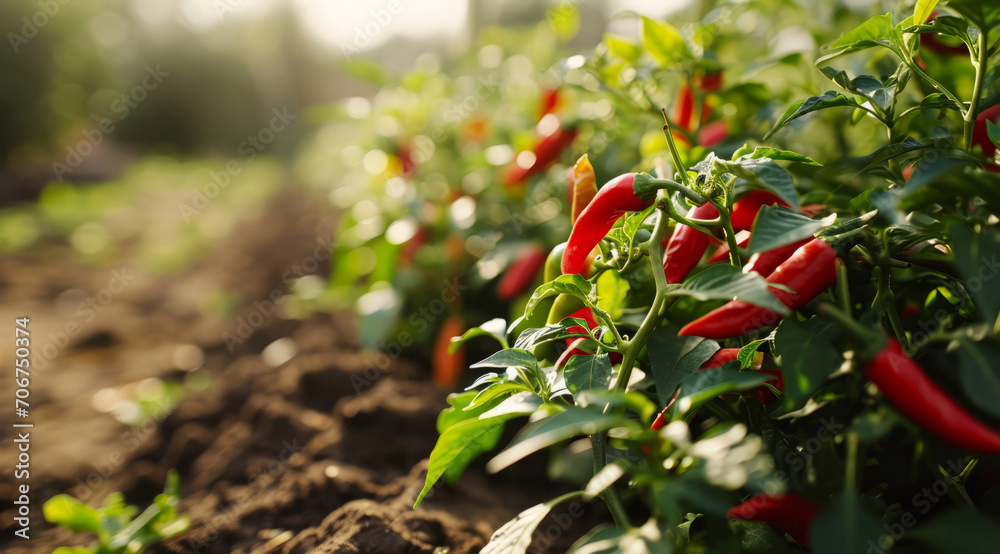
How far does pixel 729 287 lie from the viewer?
20.7 inches

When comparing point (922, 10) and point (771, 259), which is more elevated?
point (922, 10)

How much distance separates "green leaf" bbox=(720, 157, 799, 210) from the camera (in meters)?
0.54

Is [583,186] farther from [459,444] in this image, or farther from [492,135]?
[492,135]

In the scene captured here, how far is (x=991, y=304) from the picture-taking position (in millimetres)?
465

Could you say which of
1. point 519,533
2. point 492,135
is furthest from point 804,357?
point 492,135

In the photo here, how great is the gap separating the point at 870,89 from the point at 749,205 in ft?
0.64

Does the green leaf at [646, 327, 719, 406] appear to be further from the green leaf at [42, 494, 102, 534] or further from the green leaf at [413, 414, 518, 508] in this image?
the green leaf at [42, 494, 102, 534]

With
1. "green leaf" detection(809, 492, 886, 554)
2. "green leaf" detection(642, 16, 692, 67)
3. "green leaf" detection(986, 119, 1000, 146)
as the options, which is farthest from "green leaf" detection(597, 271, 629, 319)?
"green leaf" detection(642, 16, 692, 67)

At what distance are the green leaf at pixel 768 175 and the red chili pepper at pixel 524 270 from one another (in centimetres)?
74

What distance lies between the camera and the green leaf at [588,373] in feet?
1.98

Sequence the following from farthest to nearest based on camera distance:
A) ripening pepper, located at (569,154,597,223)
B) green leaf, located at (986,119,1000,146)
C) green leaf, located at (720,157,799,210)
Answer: ripening pepper, located at (569,154,597,223)
green leaf, located at (986,119,1000,146)
green leaf, located at (720,157,799,210)

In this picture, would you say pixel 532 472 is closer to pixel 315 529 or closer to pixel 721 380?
pixel 315 529

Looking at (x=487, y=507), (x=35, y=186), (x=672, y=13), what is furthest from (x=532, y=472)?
(x=35, y=186)

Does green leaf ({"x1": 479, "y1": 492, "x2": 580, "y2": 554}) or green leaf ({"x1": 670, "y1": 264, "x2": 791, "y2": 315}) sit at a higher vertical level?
green leaf ({"x1": 670, "y1": 264, "x2": 791, "y2": 315})
